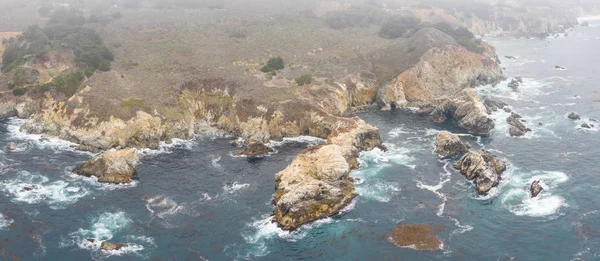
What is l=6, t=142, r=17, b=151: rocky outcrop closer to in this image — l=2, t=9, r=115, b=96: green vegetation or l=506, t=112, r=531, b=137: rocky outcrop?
l=2, t=9, r=115, b=96: green vegetation

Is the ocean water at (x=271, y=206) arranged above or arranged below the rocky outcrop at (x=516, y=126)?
below

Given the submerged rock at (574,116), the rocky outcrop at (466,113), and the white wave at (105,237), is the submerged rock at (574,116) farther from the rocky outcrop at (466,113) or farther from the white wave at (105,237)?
the white wave at (105,237)

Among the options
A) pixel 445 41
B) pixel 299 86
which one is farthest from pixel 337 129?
pixel 445 41

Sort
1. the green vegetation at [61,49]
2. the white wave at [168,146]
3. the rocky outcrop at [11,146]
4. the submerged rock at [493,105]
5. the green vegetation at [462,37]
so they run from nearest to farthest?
the rocky outcrop at [11,146] < the white wave at [168,146] < the green vegetation at [61,49] < the submerged rock at [493,105] < the green vegetation at [462,37]

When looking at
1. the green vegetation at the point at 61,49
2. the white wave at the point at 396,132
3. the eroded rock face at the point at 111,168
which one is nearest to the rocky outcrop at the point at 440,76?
the white wave at the point at 396,132

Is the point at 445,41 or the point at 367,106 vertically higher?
the point at 445,41

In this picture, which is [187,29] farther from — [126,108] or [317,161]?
[317,161]
